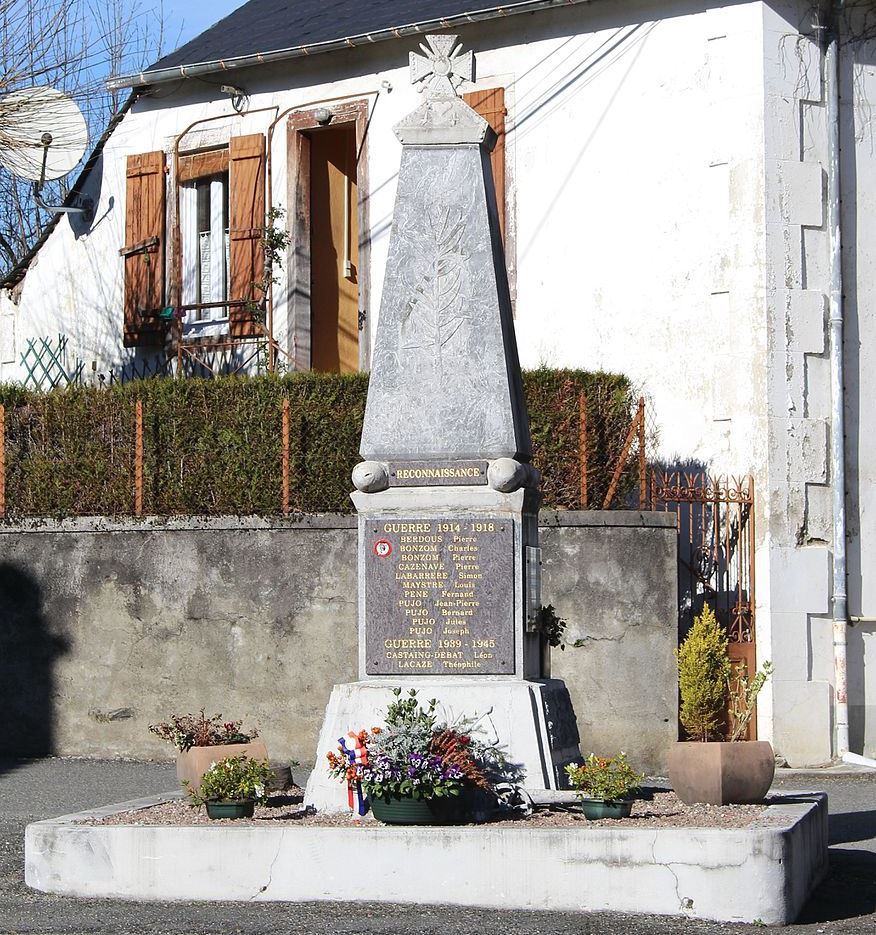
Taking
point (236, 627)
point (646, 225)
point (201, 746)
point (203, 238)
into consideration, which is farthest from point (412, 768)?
point (203, 238)

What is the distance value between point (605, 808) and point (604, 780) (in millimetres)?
129

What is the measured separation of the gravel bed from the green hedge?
493 cm

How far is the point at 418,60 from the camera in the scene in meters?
8.94

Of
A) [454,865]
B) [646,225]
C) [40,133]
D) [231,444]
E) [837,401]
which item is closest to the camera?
[454,865]

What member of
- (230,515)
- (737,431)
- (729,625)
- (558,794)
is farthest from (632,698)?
(558,794)

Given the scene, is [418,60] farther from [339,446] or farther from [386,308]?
[339,446]

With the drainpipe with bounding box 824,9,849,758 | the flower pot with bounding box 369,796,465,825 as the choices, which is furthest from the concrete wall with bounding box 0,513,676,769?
the flower pot with bounding box 369,796,465,825

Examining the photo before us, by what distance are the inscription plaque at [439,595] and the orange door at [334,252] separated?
8799 millimetres

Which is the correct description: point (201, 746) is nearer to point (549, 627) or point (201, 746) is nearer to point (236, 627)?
point (549, 627)

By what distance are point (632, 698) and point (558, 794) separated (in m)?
4.48

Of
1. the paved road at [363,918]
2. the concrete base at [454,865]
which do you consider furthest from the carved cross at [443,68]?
the paved road at [363,918]

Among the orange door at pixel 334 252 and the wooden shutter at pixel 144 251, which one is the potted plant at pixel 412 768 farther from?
the wooden shutter at pixel 144 251

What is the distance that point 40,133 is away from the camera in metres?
16.2

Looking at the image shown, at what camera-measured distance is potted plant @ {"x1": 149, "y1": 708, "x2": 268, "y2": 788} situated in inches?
345
